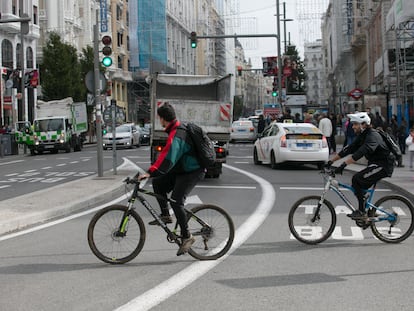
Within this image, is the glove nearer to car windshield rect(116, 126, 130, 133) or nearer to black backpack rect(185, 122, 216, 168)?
black backpack rect(185, 122, 216, 168)

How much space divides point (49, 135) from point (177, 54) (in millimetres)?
64020

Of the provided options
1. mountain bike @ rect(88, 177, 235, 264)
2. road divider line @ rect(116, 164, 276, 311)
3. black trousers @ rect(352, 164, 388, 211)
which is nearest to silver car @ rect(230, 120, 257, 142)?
road divider line @ rect(116, 164, 276, 311)

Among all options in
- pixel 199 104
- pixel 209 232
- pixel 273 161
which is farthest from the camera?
pixel 273 161

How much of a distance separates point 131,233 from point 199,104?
1178 centimetres

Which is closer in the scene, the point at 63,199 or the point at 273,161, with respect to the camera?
the point at 63,199

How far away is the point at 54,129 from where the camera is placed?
130 feet

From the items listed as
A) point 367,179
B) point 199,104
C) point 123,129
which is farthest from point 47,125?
point 367,179

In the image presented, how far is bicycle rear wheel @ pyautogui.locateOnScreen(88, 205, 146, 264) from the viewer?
7.68 m

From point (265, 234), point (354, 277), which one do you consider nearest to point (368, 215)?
point (265, 234)

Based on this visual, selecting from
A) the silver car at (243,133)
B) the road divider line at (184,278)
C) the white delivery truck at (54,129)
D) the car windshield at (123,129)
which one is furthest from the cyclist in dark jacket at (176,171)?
the silver car at (243,133)

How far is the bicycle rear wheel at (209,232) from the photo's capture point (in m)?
7.83

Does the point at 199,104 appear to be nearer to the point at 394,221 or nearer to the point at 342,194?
the point at 342,194

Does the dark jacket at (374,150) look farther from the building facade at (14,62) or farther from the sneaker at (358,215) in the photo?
the building facade at (14,62)

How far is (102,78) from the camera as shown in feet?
60.7
